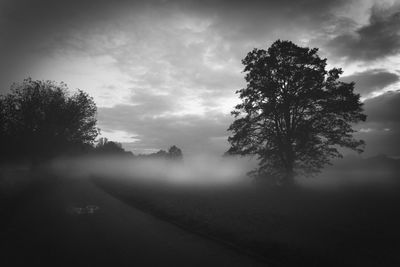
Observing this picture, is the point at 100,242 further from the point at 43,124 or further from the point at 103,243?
the point at 43,124

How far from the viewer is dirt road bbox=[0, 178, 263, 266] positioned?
754 cm

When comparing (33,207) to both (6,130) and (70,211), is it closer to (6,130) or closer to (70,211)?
(70,211)

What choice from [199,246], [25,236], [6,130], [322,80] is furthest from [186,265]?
[6,130]

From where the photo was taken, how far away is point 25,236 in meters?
9.61

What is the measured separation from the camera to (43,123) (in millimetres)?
41125

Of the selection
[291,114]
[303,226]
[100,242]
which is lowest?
[100,242]

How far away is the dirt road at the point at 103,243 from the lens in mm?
7535

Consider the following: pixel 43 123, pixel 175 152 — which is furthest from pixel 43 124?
pixel 175 152

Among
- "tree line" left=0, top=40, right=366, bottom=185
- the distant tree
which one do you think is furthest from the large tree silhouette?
the distant tree

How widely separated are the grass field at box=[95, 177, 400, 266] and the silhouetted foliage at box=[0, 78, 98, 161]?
28184 mm

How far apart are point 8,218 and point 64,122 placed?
3479 centimetres

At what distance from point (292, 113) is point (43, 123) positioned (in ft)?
131

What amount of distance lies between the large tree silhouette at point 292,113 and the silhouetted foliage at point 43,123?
33.7 m

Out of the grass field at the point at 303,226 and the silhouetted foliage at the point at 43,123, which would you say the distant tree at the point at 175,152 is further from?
the grass field at the point at 303,226
